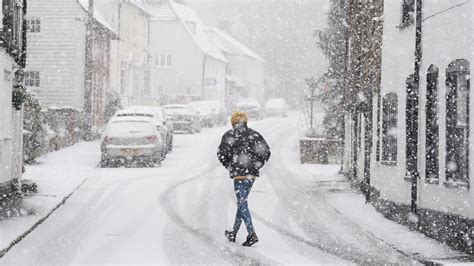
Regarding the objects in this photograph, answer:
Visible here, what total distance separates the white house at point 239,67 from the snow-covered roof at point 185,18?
10192 mm

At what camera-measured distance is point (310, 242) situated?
11.6 m

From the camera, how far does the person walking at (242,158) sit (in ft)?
36.7

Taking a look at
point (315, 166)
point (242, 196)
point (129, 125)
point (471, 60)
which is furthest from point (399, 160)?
point (315, 166)

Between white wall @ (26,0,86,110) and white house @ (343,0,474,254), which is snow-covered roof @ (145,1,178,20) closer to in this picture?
white wall @ (26,0,86,110)

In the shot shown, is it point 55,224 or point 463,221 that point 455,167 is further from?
point 55,224

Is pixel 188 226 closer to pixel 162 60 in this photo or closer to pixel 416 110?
pixel 416 110

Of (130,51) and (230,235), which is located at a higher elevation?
(130,51)

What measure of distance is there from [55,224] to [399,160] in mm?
6533

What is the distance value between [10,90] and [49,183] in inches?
131

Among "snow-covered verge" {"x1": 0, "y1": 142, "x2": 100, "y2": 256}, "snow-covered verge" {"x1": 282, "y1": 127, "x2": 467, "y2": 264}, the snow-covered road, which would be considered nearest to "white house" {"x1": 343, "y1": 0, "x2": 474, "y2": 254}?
"snow-covered verge" {"x1": 282, "y1": 127, "x2": 467, "y2": 264}

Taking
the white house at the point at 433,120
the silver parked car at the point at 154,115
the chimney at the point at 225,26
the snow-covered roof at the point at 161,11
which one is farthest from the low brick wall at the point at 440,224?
the chimney at the point at 225,26

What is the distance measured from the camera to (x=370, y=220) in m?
14.5

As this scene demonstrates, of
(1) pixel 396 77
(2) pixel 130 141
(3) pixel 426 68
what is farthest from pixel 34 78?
(3) pixel 426 68

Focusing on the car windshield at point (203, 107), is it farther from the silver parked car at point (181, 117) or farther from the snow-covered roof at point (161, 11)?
the snow-covered roof at point (161, 11)
